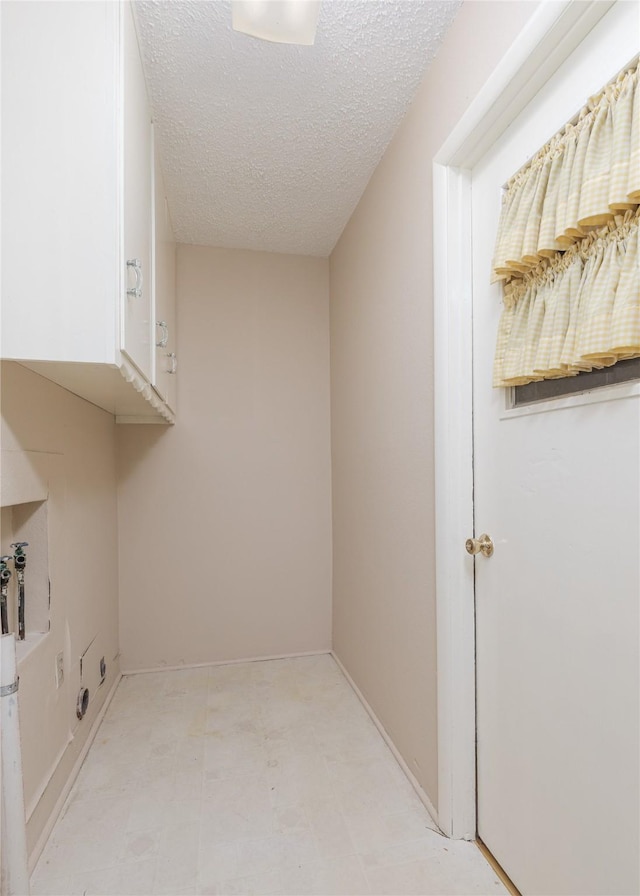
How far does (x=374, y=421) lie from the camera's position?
200 centimetres

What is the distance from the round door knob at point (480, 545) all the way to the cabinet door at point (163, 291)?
1.17m

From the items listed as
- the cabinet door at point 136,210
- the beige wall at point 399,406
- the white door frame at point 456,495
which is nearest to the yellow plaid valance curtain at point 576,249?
the white door frame at point 456,495

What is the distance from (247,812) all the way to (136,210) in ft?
6.06

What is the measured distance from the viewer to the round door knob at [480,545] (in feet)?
4.18

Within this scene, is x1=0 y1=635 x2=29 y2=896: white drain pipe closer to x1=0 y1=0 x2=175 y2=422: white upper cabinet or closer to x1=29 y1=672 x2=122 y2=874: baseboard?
x1=29 y1=672 x2=122 y2=874: baseboard

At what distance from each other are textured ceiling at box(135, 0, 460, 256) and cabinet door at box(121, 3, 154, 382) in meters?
0.15

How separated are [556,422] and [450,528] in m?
0.45

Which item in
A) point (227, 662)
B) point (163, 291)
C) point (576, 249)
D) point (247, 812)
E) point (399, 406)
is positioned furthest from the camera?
point (227, 662)

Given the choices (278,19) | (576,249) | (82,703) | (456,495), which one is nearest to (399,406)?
(456,495)

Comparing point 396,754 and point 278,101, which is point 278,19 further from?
point 396,754

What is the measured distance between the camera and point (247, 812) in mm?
1484

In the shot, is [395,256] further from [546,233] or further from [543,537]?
[543,537]

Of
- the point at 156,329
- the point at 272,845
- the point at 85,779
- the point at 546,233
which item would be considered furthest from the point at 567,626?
the point at 85,779

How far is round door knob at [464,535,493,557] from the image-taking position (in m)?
1.28
